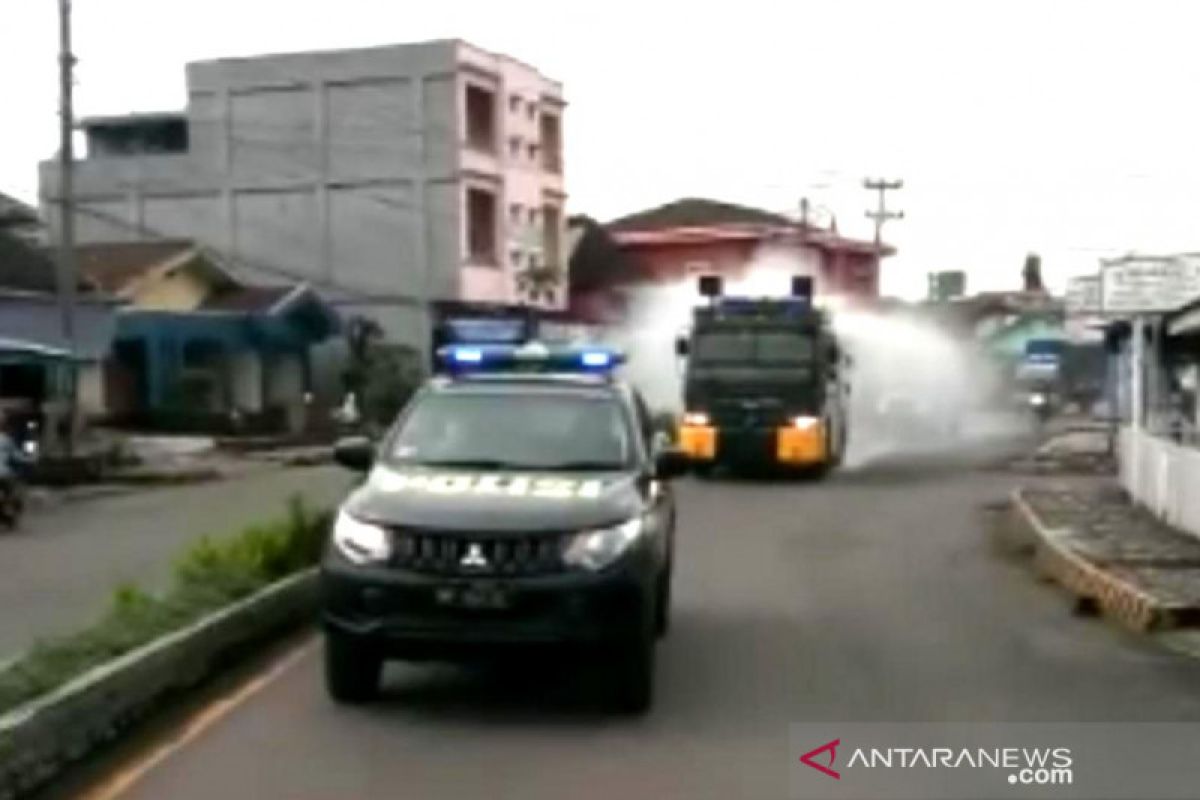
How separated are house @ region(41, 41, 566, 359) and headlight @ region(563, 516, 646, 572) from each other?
4767 cm

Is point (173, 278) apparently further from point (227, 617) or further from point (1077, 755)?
point (1077, 755)

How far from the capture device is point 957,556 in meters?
20.1

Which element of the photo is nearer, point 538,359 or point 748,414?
point 538,359

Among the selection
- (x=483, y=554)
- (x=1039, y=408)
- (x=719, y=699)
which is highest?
(x=483, y=554)

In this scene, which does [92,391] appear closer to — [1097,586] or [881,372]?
[881,372]

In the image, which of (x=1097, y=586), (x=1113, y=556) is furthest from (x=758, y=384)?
(x=1097, y=586)

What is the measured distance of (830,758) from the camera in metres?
9.21

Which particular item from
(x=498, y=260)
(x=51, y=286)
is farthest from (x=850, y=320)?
(x=51, y=286)

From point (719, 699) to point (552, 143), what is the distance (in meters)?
57.1

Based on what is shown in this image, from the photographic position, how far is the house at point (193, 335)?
160 feet

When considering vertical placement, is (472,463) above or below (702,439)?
above

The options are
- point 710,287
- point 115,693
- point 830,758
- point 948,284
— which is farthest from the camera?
point 948,284

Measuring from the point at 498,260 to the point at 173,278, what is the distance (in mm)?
12840

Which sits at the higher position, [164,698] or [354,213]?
[354,213]
